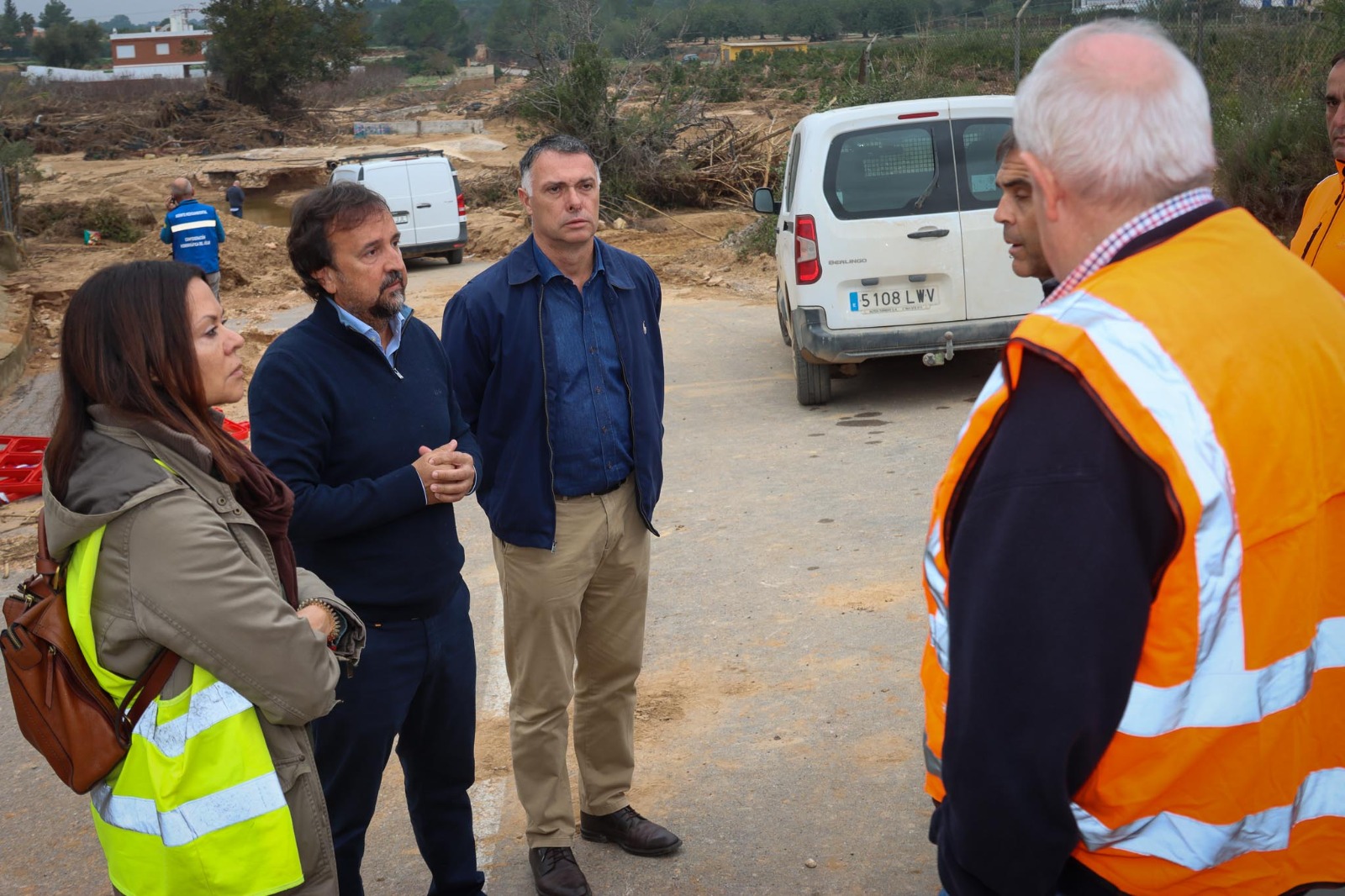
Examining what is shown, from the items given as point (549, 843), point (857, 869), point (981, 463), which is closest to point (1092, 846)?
point (981, 463)

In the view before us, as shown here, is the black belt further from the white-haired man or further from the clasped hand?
the white-haired man

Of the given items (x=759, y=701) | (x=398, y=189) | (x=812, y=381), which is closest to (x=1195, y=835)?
(x=759, y=701)

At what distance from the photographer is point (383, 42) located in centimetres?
13388

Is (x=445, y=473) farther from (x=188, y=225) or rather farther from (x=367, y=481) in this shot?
(x=188, y=225)

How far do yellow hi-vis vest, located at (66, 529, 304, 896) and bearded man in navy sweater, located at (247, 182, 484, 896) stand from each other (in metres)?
0.74

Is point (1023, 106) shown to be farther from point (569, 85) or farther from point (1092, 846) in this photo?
point (569, 85)

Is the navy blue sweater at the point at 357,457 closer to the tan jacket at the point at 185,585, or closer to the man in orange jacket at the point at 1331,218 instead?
the tan jacket at the point at 185,585

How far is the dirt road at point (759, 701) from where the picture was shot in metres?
3.70

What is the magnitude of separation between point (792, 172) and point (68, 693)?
312 inches

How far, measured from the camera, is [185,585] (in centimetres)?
218

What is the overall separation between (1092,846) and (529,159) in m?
2.94

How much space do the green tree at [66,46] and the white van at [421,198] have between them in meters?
94.4

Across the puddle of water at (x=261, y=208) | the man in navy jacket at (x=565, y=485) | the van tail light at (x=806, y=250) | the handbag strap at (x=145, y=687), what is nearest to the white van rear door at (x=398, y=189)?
the puddle of water at (x=261, y=208)

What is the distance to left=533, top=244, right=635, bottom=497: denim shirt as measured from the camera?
145 inches
